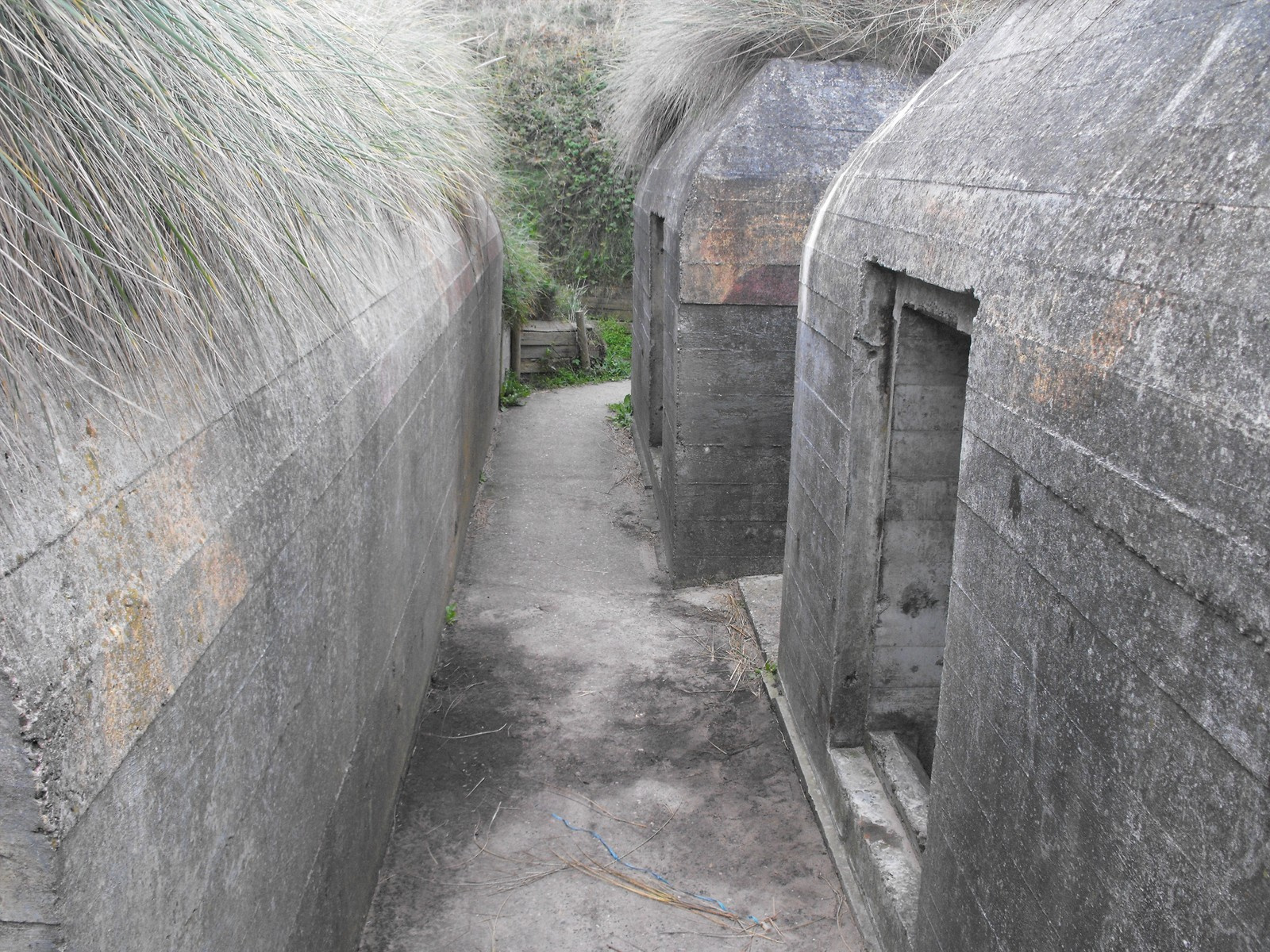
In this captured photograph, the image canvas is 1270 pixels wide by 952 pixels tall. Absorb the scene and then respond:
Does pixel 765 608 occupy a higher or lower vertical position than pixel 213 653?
lower

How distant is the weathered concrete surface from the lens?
3682 millimetres

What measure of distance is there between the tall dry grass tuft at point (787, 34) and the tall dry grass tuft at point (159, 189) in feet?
14.1

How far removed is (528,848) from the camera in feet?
13.4

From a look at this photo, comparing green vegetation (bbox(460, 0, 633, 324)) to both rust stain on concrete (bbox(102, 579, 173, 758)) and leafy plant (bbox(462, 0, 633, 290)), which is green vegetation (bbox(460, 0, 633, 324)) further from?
rust stain on concrete (bbox(102, 579, 173, 758))

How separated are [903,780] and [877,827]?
220 millimetres

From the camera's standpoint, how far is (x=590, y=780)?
4.60 m

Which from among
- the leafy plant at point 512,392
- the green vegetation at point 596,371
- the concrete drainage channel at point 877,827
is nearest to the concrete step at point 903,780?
the concrete drainage channel at point 877,827

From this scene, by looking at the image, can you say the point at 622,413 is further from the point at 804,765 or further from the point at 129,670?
the point at 129,670

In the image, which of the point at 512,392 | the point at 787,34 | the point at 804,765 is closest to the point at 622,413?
the point at 512,392

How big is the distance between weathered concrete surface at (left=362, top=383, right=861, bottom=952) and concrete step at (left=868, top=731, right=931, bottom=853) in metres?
0.46

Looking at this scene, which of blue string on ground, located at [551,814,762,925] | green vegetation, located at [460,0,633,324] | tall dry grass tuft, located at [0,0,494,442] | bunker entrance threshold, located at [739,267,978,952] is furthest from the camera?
green vegetation, located at [460,0,633,324]

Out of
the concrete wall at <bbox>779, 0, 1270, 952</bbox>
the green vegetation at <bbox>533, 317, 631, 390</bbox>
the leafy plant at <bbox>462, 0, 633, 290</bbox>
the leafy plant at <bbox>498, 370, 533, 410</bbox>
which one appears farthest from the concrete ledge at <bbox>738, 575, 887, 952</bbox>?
the leafy plant at <bbox>462, 0, 633, 290</bbox>

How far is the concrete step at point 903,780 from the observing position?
3561 millimetres

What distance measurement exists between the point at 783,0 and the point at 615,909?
5.33m
